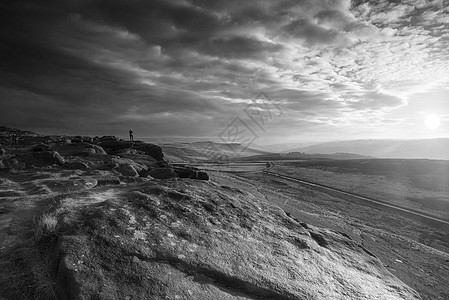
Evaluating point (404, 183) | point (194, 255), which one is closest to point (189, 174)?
point (194, 255)

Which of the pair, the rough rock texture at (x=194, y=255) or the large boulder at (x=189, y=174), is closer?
the rough rock texture at (x=194, y=255)

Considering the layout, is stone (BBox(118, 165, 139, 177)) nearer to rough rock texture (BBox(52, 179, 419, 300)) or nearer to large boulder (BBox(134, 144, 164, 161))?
rough rock texture (BBox(52, 179, 419, 300))

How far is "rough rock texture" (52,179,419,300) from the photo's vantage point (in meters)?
5.93

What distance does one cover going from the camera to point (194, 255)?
744 centimetres

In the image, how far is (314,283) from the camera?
26.5 feet

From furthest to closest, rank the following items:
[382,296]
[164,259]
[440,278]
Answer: [440,278], [382,296], [164,259]

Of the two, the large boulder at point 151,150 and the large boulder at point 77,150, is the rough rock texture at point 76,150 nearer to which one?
the large boulder at point 77,150

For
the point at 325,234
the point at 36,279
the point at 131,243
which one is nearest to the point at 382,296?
the point at 325,234

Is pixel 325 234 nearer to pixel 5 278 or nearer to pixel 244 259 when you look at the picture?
pixel 244 259

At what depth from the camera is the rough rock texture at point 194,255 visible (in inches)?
234

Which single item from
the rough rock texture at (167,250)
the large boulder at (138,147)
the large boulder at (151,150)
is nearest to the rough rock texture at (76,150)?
the large boulder at (138,147)

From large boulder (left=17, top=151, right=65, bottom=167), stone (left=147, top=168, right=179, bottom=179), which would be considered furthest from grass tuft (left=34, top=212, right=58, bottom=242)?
large boulder (left=17, top=151, right=65, bottom=167)

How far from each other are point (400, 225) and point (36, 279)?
79.3 feet

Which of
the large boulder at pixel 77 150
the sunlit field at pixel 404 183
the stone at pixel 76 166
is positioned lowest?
the sunlit field at pixel 404 183
